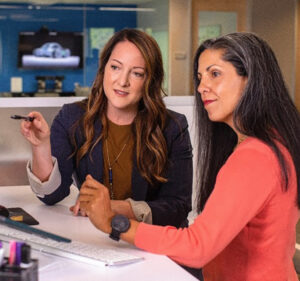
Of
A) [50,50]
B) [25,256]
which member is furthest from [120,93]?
[50,50]

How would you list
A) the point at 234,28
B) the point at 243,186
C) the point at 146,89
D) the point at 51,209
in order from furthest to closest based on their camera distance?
the point at 234,28 → the point at 146,89 → the point at 51,209 → the point at 243,186

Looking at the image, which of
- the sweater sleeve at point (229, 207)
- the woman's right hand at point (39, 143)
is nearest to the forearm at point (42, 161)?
the woman's right hand at point (39, 143)

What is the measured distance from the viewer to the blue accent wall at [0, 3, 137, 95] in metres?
9.05

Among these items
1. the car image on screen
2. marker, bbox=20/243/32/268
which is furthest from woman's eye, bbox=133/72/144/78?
the car image on screen

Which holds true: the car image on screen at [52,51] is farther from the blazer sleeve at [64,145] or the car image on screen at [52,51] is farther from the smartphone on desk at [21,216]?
the smartphone on desk at [21,216]

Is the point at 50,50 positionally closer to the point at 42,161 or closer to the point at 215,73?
the point at 42,161

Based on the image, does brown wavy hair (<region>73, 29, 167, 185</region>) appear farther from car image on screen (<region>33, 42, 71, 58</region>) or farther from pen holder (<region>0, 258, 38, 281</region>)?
car image on screen (<region>33, 42, 71, 58</region>)

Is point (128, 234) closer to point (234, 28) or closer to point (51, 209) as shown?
point (51, 209)

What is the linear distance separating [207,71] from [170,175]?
0.69 metres

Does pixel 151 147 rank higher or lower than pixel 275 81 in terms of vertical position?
lower

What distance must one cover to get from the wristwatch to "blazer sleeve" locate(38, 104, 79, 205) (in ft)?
2.10

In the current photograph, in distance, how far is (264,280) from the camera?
→ 1.49m

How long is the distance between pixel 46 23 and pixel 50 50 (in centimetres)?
48

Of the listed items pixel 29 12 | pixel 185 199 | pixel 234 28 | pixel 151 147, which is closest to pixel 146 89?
pixel 151 147
